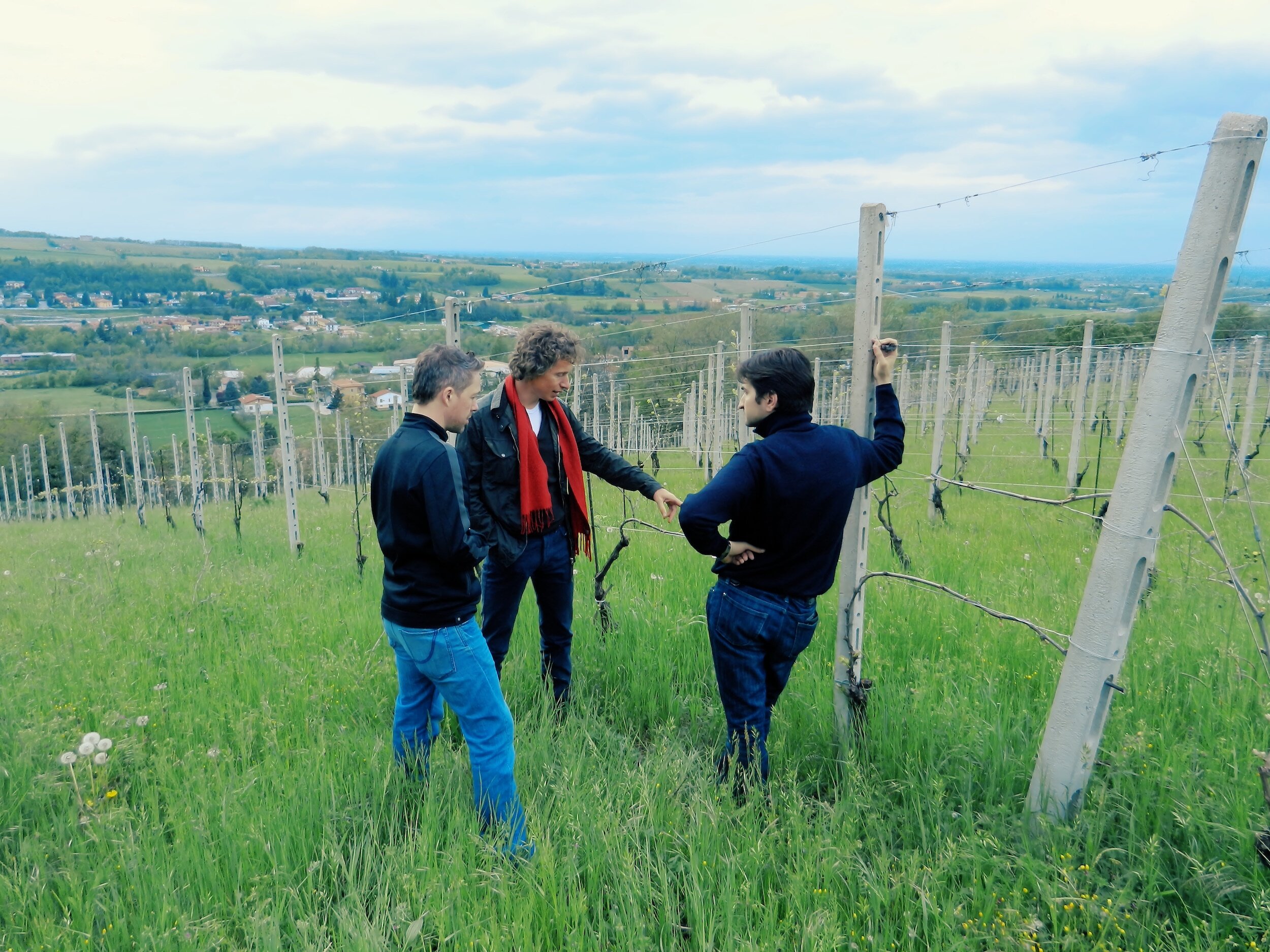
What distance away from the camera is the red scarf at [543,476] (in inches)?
146

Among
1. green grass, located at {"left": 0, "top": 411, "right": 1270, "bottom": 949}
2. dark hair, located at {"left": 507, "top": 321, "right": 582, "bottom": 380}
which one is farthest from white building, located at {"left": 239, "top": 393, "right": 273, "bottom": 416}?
dark hair, located at {"left": 507, "top": 321, "right": 582, "bottom": 380}

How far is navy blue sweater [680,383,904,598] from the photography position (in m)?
2.72

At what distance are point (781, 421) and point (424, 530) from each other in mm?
1420

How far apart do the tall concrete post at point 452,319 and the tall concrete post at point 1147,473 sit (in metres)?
4.20

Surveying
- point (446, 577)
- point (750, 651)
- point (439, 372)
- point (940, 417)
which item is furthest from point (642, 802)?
point (940, 417)

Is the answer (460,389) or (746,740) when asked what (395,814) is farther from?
(460,389)

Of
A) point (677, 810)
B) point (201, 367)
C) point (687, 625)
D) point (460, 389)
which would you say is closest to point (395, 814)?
point (677, 810)

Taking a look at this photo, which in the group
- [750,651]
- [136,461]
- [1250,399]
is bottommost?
[136,461]

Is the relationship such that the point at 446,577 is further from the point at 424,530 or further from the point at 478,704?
the point at 478,704

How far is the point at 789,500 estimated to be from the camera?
2.74m

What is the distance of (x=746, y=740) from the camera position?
3047 mm

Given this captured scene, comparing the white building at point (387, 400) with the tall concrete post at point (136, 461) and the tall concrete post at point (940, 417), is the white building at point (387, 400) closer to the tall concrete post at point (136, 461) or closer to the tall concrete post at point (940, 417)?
the tall concrete post at point (136, 461)

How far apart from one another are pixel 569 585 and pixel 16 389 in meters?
62.1

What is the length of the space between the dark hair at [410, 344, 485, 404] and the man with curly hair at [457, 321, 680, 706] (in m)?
0.69
